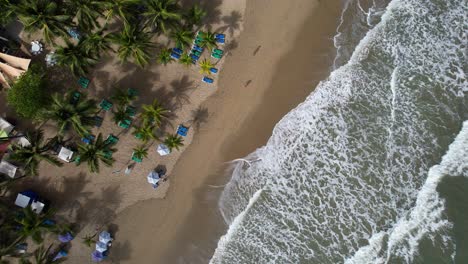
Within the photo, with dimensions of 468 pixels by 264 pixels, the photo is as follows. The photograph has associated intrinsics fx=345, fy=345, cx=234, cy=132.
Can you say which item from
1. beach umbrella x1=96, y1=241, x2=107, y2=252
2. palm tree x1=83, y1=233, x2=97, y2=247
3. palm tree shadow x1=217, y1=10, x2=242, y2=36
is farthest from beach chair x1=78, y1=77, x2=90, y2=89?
beach umbrella x1=96, y1=241, x2=107, y2=252

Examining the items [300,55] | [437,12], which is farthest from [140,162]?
[437,12]

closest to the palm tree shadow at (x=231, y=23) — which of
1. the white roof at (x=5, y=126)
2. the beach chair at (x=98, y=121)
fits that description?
the beach chair at (x=98, y=121)

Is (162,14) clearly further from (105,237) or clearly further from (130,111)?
(105,237)

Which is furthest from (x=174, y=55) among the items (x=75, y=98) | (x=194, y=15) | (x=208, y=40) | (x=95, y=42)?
(x=75, y=98)

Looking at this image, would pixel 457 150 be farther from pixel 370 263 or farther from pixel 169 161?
pixel 169 161

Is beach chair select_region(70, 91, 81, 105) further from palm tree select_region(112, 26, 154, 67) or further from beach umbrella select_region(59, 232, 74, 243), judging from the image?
beach umbrella select_region(59, 232, 74, 243)

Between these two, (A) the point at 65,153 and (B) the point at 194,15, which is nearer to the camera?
(B) the point at 194,15
